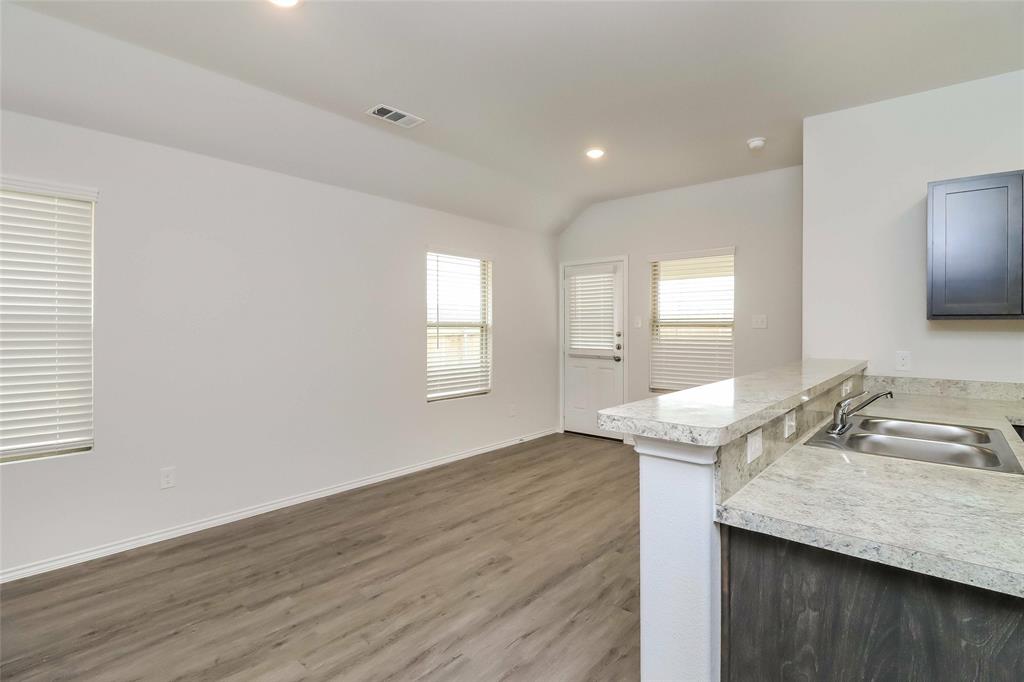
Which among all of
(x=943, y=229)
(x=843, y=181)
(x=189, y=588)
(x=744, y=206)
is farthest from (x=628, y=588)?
(x=744, y=206)

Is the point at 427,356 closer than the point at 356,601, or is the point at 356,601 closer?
the point at 356,601

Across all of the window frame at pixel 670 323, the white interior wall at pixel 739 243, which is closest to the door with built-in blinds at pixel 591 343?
the white interior wall at pixel 739 243

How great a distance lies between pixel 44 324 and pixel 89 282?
0.30 meters

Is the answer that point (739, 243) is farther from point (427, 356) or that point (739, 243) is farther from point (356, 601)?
point (356, 601)

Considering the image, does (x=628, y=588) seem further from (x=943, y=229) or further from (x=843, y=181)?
(x=843, y=181)

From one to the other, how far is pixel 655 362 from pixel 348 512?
3300 mm

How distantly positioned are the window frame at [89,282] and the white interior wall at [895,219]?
434 cm

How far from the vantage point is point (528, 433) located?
5.55m

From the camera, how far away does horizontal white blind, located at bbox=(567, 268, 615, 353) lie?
548cm

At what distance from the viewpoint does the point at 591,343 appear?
5.69 metres

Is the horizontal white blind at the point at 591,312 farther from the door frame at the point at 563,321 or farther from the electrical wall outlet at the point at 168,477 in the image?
the electrical wall outlet at the point at 168,477

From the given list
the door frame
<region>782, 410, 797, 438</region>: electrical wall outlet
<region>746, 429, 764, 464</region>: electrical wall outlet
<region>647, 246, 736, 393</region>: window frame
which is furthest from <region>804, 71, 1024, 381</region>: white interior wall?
<region>746, 429, 764, 464</region>: electrical wall outlet

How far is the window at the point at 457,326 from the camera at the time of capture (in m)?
4.56

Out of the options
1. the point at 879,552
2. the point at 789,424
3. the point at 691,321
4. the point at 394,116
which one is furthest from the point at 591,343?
the point at 879,552
